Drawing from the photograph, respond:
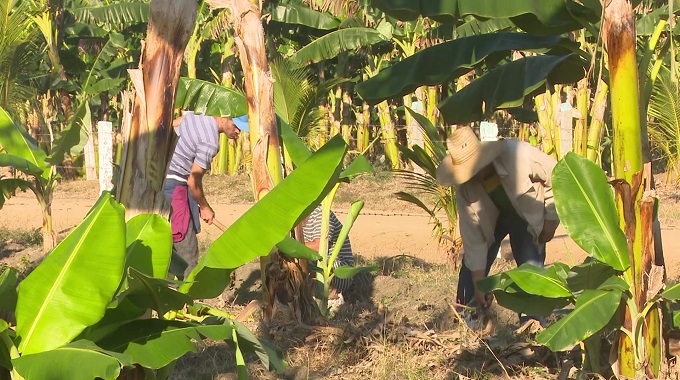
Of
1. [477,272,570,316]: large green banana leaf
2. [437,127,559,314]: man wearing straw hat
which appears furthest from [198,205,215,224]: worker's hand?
[477,272,570,316]: large green banana leaf

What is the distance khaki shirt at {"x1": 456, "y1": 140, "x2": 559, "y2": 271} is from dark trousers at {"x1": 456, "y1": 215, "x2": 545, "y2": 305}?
98 mm

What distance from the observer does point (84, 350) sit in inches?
126

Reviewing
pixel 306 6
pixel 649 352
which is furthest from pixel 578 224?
pixel 306 6

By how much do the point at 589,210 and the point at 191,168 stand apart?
3336 mm

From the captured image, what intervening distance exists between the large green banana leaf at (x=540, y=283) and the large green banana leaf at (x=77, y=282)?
218 centimetres

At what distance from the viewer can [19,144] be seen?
24.2ft

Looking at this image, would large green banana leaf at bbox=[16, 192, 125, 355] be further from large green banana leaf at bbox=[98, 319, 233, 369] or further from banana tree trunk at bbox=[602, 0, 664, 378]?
banana tree trunk at bbox=[602, 0, 664, 378]

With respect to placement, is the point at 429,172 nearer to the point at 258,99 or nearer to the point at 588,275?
the point at 258,99

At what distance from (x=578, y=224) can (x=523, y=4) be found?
1608 millimetres

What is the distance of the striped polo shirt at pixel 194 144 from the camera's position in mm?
7004

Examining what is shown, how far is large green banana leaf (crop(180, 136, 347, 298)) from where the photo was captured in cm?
359

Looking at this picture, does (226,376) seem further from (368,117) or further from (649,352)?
(368,117)

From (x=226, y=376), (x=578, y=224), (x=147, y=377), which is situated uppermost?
(x=578, y=224)

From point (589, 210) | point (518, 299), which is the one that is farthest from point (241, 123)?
point (589, 210)
